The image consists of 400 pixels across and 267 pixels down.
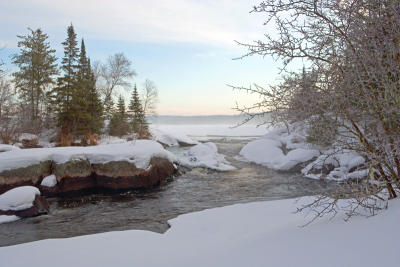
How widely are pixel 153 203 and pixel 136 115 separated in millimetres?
27905

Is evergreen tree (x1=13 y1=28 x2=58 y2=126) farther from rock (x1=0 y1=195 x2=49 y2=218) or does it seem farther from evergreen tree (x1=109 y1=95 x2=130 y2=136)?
rock (x1=0 y1=195 x2=49 y2=218)

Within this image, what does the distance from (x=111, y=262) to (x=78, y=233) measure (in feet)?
9.27

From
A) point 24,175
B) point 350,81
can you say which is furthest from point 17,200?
point 350,81

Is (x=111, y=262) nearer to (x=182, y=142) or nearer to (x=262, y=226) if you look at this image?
(x=262, y=226)

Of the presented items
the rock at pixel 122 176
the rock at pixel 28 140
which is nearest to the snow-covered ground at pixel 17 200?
the rock at pixel 122 176

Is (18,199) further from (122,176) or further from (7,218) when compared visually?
(122,176)

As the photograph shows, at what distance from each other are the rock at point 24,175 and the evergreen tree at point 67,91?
15.6 m

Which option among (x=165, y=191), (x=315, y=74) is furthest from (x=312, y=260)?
(x=165, y=191)

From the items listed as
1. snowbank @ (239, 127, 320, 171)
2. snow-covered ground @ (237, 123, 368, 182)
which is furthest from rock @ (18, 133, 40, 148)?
snowbank @ (239, 127, 320, 171)

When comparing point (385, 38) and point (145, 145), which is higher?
point (385, 38)

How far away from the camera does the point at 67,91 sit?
965 inches

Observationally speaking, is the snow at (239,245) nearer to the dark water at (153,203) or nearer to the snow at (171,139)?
the dark water at (153,203)

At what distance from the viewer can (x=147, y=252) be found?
13.1ft

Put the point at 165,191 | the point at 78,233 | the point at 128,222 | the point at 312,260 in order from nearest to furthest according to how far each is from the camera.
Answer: the point at 312,260, the point at 78,233, the point at 128,222, the point at 165,191
